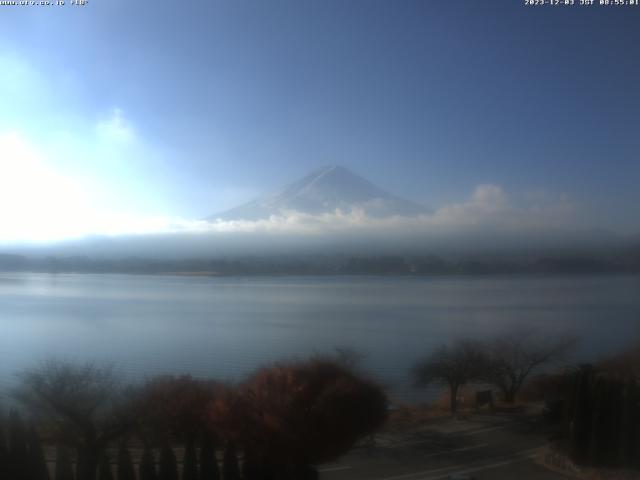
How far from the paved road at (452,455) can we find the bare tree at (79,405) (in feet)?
8.69

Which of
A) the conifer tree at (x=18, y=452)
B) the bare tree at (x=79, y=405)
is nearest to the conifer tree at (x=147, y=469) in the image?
the bare tree at (x=79, y=405)

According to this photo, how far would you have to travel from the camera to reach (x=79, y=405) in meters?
6.08

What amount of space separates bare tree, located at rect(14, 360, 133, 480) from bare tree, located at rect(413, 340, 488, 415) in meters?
4.19

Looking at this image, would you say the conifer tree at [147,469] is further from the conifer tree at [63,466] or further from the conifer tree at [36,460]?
the conifer tree at [36,460]

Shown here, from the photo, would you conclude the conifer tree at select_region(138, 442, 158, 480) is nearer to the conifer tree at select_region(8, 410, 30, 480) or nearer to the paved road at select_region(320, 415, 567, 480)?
the conifer tree at select_region(8, 410, 30, 480)

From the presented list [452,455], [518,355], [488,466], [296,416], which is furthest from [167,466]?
[518,355]

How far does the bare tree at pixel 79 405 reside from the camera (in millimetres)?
5723

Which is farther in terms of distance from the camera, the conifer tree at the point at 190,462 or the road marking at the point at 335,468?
the road marking at the point at 335,468

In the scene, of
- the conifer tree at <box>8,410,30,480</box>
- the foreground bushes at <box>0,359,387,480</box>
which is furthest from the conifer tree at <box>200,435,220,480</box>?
the conifer tree at <box>8,410,30,480</box>

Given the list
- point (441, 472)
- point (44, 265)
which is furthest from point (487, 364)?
point (44, 265)

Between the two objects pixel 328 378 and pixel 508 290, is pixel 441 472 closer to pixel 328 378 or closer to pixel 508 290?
pixel 328 378

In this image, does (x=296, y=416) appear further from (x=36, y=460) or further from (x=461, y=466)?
(x=36, y=460)

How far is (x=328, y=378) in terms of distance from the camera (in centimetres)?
→ 580

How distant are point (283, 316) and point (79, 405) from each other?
10.4 feet
